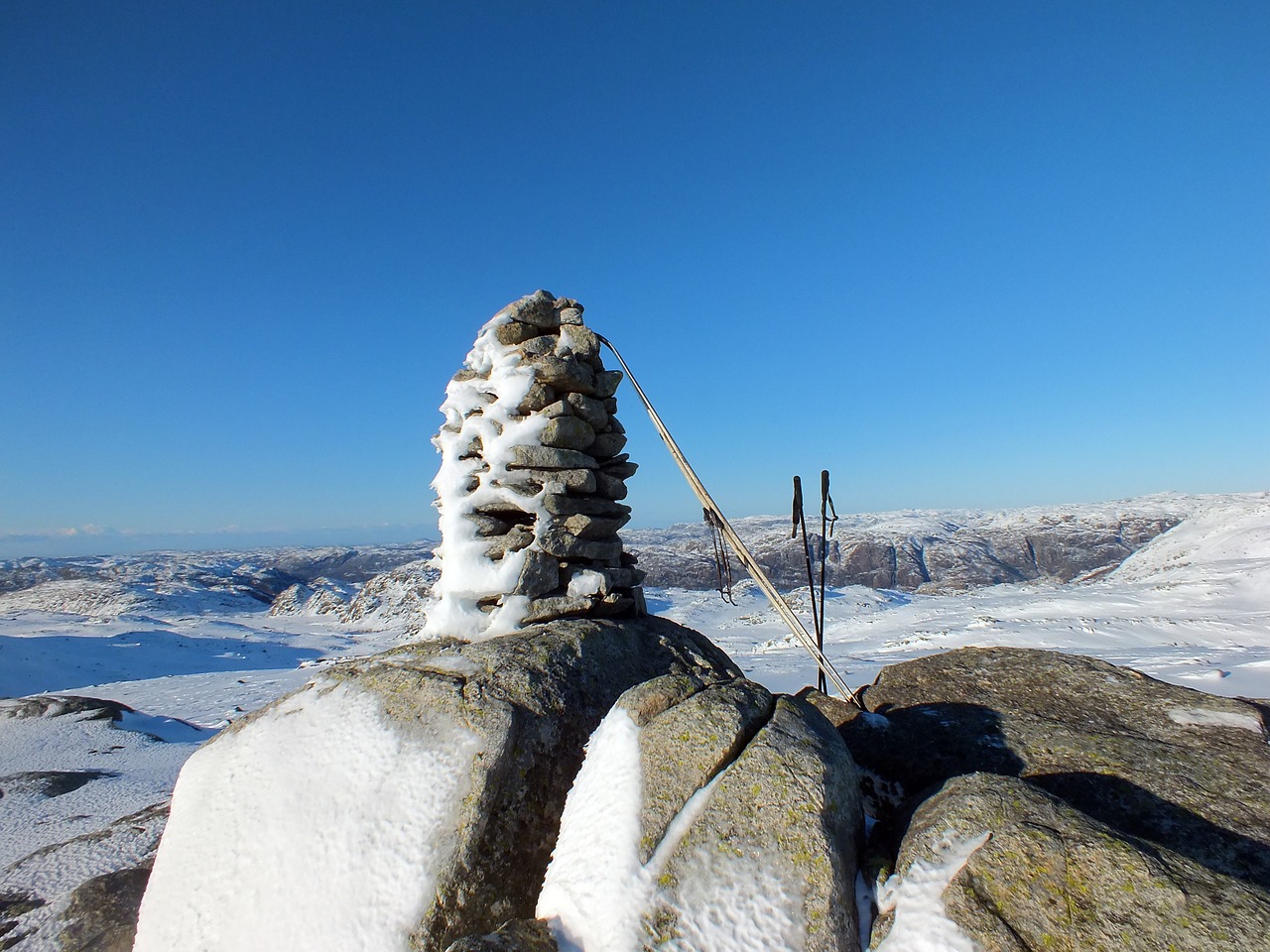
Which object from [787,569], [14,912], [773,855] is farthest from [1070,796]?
[787,569]

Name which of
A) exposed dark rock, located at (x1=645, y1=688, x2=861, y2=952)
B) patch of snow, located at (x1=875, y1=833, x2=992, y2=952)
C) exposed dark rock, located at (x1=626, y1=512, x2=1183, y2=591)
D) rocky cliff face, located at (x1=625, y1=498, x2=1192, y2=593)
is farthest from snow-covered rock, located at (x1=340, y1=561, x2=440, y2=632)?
patch of snow, located at (x1=875, y1=833, x2=992, y2=952)

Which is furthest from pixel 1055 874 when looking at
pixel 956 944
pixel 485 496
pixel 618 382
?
pixel 618 382

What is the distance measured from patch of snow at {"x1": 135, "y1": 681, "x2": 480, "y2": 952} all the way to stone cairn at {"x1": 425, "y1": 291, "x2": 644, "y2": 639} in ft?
6.71

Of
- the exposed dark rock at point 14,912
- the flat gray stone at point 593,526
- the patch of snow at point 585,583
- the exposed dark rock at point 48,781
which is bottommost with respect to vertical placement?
the exposed dark rock at point 48,781

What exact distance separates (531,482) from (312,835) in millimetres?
4047

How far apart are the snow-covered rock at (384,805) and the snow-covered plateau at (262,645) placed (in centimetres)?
48

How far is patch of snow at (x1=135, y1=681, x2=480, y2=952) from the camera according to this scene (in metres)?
4.05

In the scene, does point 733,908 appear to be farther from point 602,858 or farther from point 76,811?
point 76,811

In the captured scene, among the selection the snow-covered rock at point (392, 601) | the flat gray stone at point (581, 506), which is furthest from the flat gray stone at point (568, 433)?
the snow-covered rock at point (392, 601)

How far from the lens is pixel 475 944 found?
3.24m

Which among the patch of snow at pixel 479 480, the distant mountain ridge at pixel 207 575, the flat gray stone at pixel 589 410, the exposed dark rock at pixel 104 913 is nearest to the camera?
the exposed dark rock at pixel 104 913

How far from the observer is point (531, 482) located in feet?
24.5

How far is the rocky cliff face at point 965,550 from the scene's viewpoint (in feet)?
354

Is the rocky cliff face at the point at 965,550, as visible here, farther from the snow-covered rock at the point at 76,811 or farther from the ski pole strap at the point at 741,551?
the ski pole strap at the point at 741,551
